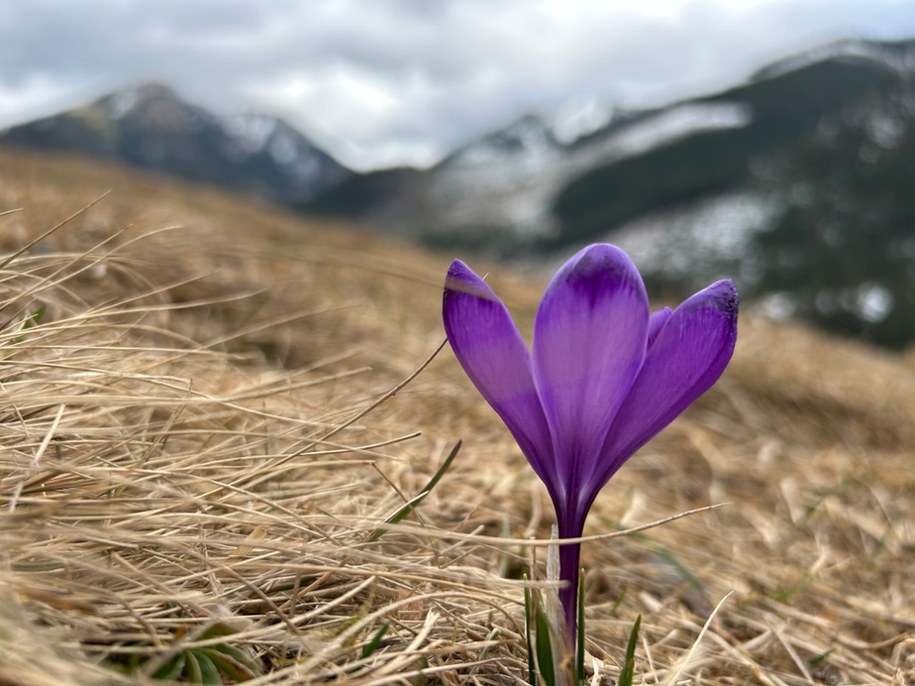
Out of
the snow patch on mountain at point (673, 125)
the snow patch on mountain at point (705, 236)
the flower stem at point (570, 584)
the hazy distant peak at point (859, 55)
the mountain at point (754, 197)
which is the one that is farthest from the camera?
the hazy distant peak at point (859, 55)

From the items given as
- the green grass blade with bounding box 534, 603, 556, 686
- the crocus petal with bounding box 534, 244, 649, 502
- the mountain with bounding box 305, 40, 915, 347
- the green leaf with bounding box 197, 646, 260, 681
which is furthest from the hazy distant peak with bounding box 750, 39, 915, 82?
the green leaf with bounding box 197, 646, 260, 681

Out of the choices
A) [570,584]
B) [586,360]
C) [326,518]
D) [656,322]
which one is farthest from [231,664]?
[656,322]

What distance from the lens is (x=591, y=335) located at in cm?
79

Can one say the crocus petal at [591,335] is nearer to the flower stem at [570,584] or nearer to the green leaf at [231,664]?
the flower stem at [570,584]

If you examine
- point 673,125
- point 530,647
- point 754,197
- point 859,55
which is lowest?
point 754,197

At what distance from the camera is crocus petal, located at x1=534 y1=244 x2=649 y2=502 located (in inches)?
30.7

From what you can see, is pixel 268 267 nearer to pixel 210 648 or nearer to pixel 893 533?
pixel 893 533

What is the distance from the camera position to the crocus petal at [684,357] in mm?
806

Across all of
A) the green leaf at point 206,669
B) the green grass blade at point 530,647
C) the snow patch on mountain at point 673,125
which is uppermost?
the snow patch on mountain at point 673,125

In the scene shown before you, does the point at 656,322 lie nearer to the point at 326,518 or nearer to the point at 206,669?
the point at 326,518

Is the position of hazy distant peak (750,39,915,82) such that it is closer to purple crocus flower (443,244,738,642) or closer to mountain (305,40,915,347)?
mountain (305,40,915,347)

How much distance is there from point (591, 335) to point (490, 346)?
0.10 metres

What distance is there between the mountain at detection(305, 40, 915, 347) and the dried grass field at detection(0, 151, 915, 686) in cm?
4900

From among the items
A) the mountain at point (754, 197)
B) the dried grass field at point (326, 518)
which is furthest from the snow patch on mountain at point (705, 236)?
the dried grass field at point (326, 518)
